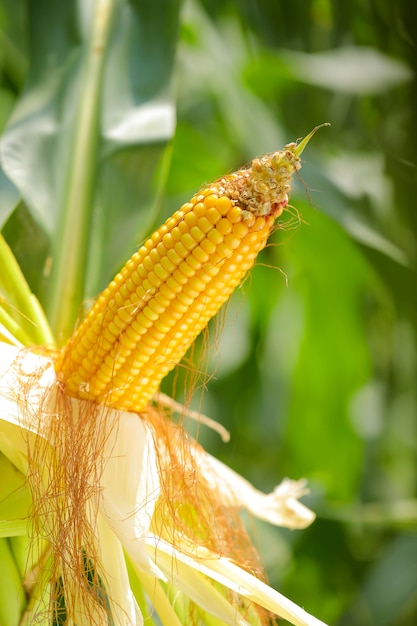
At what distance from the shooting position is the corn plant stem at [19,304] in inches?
21.1

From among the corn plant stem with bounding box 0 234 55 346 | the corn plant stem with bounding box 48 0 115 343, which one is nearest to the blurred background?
the corn plant stem with bounding box 48 0 115 343

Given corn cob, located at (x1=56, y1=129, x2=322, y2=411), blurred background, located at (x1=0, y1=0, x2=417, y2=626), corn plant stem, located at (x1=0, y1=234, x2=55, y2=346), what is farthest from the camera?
blurred background, located at (x1=0, y1=0, x2=417, y2=626)

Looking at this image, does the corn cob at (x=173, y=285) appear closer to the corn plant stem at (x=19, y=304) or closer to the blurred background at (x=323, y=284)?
the corn plant stem at (x=19, y=304)

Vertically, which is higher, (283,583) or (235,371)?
(235,371)

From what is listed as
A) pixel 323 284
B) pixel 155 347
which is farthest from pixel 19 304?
pixel 323 284

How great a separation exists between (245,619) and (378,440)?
70 cm

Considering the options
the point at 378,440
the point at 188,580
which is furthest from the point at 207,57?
the point at 188,580

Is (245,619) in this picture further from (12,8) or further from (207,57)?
(207,57)

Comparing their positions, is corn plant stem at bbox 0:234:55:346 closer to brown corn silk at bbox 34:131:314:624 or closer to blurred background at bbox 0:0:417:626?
brown corn silk at bbox 34:131:314:624

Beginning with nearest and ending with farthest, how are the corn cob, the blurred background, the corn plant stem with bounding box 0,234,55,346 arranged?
the corn cob, the corn plant stem with bounding box 0,234,55,346, the blurred background

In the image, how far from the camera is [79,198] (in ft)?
2.13

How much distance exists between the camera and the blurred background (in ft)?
3.06

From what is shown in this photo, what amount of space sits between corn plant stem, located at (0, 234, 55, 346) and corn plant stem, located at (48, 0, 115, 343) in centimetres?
3

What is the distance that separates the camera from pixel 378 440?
3.78ft
